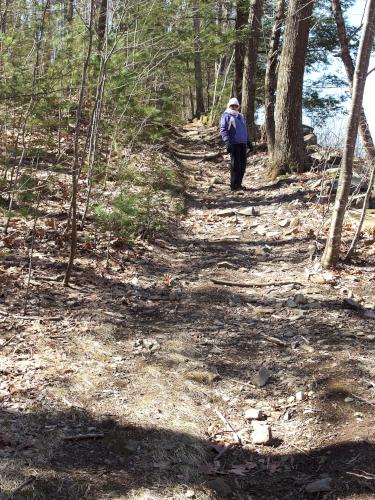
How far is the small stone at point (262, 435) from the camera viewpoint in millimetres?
3572

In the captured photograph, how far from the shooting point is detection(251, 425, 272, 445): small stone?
141 inches

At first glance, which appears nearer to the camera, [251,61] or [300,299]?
[300,299]

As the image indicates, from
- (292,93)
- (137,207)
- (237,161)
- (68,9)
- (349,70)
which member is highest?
(68,9)

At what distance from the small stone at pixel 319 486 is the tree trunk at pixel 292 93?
330 inches

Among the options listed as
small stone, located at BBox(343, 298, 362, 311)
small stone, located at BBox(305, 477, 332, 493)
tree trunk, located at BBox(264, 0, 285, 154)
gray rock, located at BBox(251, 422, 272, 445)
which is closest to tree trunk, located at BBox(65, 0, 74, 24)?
small stone, located at BBox(343, 298, 362, 311)

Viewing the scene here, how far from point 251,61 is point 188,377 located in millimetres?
13135

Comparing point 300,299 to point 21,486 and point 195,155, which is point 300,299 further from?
point 195,155

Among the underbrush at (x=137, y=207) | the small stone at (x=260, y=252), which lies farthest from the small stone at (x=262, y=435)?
the small stone at (x=260, y=252)

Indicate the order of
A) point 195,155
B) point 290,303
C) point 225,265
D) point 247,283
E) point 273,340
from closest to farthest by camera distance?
point 273,340
point 290,303
point 247,283
point 225,265
point 195,155

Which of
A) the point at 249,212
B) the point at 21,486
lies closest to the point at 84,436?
the point at 21,486

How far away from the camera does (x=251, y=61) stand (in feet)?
50.9

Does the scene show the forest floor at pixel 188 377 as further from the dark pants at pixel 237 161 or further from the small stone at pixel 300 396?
the dark pants at pixel 237 161

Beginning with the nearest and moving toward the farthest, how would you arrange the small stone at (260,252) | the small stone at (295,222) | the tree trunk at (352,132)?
the tree trunk at (352,132) < the small stone at (260,252) < the small stone at (295,222)

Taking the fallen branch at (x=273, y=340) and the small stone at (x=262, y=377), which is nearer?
the small stone at (x=262, y=377)
